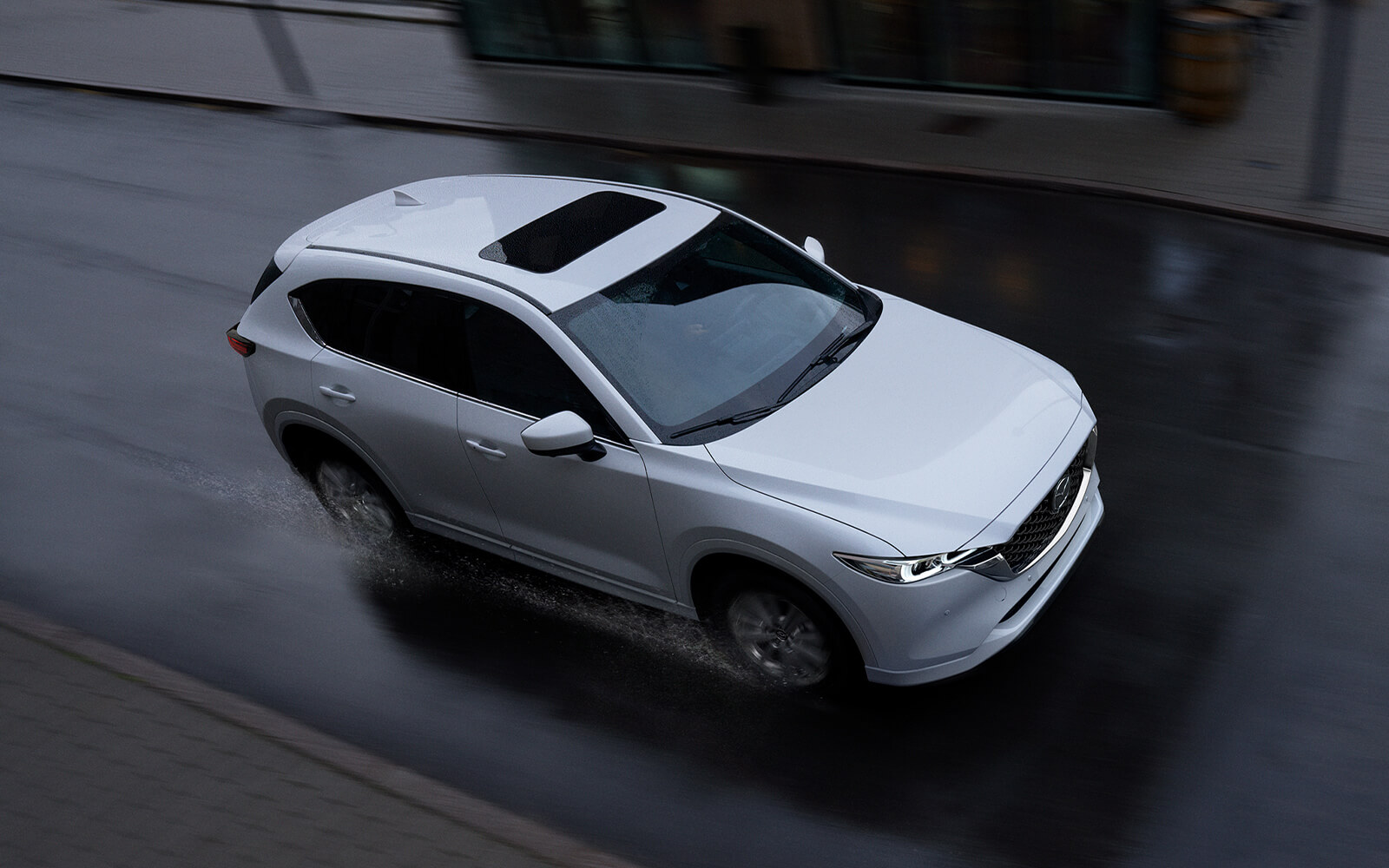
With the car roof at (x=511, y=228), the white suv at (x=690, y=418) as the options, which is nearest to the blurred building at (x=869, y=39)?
the white suv at (x=690, y=418)

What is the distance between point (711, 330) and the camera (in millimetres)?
5594

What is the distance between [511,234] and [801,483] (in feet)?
7.02

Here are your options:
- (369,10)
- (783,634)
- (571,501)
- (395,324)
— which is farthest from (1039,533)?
(369,10)

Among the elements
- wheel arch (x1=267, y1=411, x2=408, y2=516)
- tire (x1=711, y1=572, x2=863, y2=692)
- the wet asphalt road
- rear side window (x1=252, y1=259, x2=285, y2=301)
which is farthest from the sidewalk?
wheel arch (x1=267, y1=411, x2=408, y2=516)

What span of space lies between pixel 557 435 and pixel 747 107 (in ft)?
33.1

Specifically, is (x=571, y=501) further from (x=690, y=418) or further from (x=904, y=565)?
(x=904, y=565)

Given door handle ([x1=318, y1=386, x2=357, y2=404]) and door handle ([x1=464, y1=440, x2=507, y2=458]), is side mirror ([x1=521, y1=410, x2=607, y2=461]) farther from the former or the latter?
door handle ([x1=318, y1=386, x2=357, y2=404])

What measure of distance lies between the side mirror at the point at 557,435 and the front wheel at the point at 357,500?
179 centimetres

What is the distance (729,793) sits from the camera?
5.10m

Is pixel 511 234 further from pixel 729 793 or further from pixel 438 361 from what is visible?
pixel 729 793

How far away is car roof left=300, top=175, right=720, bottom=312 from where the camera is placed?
221 inches

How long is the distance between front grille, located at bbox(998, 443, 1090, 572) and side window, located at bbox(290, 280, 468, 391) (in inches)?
104

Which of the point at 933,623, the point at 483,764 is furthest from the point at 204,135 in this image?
the point at 933,623

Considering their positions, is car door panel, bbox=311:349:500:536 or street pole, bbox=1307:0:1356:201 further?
street pole, bbox=1307:0:1356:201
